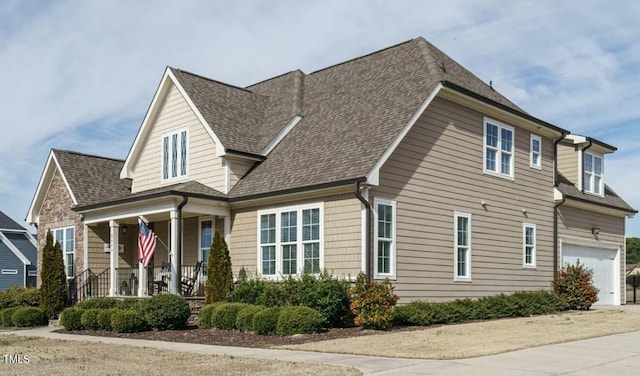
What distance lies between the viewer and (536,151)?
81.1 ft

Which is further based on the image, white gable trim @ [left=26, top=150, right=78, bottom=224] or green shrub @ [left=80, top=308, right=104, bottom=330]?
white gable trim @ [left=26, top=150, right=78, bottom=224]

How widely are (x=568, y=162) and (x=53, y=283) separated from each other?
19311 mm

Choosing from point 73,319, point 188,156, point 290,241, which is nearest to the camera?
point 73,319

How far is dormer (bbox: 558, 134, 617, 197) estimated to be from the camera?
1069 inches

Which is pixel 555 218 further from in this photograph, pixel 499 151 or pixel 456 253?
pixel 456 253

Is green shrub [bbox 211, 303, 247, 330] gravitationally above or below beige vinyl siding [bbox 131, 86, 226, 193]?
below

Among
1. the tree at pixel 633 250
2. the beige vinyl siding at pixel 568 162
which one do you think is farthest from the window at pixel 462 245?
the tree at pixel 633 250

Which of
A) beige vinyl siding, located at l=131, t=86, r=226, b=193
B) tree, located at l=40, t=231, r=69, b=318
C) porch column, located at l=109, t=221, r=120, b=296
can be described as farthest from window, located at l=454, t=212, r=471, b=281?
tree, located at l=40, t=231, r=69, b=318

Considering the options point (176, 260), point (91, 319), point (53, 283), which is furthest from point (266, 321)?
point (53, 283)

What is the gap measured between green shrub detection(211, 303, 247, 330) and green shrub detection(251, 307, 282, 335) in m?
1.07

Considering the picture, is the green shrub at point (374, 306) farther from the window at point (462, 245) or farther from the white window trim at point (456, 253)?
the window at point (462, 245)

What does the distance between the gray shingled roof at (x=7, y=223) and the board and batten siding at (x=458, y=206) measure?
41.3 meters

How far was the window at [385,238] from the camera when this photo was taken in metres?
18.3

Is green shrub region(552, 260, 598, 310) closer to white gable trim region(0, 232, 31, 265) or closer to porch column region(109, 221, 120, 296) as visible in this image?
porch column region(109, 221, 120, 296)
